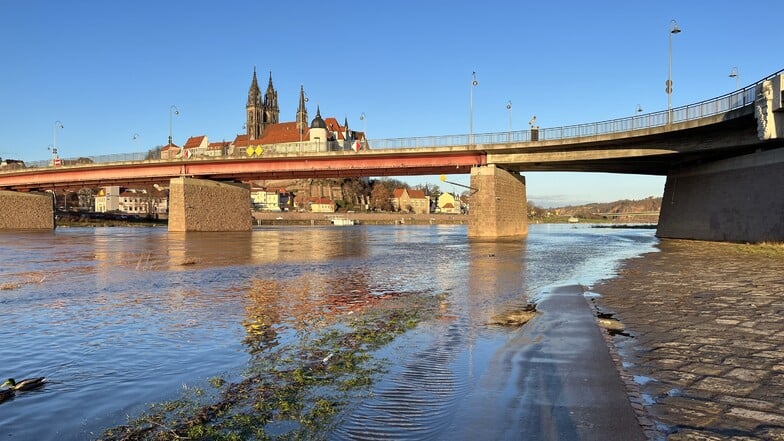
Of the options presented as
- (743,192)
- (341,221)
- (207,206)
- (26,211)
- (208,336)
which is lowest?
(341,221)

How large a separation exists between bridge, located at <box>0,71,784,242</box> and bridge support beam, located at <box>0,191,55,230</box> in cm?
70

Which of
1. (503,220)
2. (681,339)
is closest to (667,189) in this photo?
(503,220)

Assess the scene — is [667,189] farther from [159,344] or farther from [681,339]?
[159,344]

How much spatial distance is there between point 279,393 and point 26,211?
112801 millimetres

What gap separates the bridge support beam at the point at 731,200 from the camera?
37844 mm

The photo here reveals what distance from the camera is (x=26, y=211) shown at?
98.1 m

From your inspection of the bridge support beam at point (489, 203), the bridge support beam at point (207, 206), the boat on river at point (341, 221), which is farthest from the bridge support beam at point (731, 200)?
the boat on river at point (341, 221)

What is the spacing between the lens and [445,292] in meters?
17.1

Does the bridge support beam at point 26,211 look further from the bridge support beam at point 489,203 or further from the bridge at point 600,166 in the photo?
the bridge support beam at point 489,203

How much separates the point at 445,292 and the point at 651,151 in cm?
4395

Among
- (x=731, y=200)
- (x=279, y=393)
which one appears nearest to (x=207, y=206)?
(x=731, y=200)

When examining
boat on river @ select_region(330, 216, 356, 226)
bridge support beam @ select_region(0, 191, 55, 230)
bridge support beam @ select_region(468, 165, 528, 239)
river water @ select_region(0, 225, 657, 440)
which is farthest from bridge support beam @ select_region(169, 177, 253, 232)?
boat on river @ select_region(330, 216, 356, 226)

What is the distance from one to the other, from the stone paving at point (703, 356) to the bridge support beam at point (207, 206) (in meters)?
71.0

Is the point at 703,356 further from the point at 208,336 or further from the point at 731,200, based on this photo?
the point at 731,200
